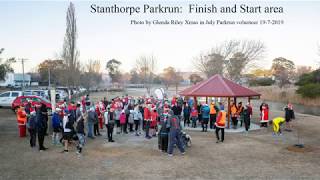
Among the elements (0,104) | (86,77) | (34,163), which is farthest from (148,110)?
(86,77)

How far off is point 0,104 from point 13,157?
1850 cm

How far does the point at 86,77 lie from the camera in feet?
209

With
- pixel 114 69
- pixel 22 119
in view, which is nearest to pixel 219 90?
pixel 22 119

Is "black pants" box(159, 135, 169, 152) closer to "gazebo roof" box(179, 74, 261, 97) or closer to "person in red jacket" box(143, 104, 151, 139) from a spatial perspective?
"person in red jacket" box(143, 104, 151, 139)

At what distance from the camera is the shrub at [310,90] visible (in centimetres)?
3862

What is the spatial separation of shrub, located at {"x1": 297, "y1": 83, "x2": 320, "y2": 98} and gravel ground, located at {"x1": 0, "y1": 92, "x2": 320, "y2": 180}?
27207mm

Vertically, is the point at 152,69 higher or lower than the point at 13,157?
higher

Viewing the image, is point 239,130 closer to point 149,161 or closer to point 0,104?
point 149,161

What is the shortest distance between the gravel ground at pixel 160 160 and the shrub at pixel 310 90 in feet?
89.3

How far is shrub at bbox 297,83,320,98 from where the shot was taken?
3862 cm

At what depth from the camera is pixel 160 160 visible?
10.6m

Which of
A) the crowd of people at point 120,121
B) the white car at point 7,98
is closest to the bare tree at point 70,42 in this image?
the white car at point 7,98

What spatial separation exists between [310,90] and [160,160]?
113 feet

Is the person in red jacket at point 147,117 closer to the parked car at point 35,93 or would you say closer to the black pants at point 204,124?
the black pants at point 204,124
